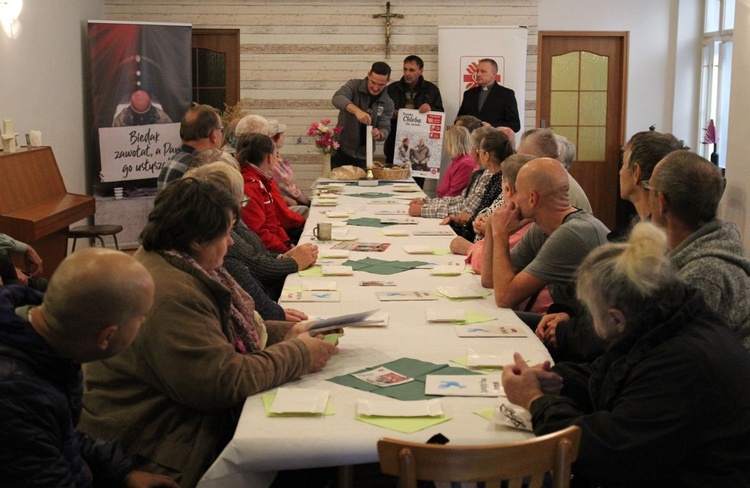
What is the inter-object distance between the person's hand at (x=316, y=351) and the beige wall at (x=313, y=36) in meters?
7.63

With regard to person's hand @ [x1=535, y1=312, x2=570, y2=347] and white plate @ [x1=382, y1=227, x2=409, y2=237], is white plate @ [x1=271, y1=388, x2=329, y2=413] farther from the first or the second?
white plate @ [x1=382, y1=227, x2=409, y2=237]

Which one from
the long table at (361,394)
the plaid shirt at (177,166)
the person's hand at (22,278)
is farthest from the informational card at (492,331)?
the person's hand at (22,278)

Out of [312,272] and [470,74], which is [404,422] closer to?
[312,272]

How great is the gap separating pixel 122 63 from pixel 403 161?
296cm

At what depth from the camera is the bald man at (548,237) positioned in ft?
11.5

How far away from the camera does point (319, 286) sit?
3.74m

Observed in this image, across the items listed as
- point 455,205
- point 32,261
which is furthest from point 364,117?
point 32,261

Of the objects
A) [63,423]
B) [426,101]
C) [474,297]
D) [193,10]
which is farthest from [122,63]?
[63,423]

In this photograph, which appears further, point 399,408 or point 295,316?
point 295,316

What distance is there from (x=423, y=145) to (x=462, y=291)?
19.1 feet

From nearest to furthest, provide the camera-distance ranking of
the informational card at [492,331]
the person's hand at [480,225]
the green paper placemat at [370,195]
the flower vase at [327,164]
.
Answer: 1. the informational card at [492,331]
2. the person's hand at [480,225]
3. the green paper placemat at [370,195]
4. the flower vase at [327,164]

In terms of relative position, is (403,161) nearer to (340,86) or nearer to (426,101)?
(426,101)

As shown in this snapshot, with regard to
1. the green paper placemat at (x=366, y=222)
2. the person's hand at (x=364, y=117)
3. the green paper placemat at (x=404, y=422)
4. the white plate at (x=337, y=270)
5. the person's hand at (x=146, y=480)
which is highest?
the person's hand at (x=364, y=117)

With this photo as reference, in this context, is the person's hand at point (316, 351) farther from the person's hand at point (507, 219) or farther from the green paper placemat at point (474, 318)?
the person's hand at point (507, 219)
